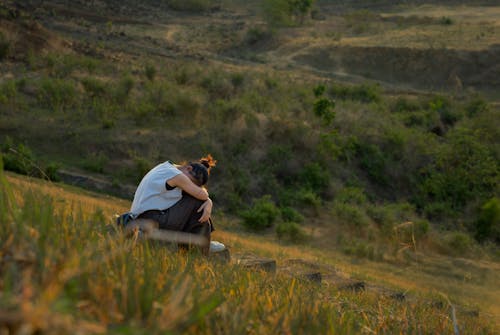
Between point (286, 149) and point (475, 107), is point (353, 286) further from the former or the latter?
point (475, 107)

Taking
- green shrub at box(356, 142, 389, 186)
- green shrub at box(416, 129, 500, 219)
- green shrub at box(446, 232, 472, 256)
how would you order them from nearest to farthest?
green shrub at box(446, 232, 472, 256) < green shrub at box(416, 129, 500, 219) < green shrub at box(356, 142, 389, 186)

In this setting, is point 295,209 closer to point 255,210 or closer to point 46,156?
point 255,210

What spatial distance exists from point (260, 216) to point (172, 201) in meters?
8.36

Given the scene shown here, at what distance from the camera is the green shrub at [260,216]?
1353cm

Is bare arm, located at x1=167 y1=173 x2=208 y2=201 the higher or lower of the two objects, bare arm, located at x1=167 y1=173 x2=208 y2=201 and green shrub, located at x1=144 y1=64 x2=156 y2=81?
the higher

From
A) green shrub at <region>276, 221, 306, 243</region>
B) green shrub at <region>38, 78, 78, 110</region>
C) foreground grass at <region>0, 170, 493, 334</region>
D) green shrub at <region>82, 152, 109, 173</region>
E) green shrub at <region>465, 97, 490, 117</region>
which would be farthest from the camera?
green shrub at <region>465, 97, 490, 117</region>

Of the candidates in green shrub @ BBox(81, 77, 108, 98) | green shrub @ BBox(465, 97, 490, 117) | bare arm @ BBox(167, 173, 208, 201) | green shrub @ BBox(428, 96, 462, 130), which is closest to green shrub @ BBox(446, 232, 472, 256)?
bare arm @ BBox(167, 173, 208, 201)

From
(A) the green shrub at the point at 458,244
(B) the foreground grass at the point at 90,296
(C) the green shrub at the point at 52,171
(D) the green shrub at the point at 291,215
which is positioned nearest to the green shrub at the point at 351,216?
(D) the green shrub at the point at 291,215

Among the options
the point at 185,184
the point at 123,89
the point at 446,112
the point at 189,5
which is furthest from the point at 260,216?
the point at 189,5

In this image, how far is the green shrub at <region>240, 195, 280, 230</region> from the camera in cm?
1353

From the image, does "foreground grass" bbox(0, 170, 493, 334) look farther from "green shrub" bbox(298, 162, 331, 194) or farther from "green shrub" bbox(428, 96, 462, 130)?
"green shrub" bbox(428, 96, 462, 130)

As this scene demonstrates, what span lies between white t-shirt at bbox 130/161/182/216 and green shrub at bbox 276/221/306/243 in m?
7.85

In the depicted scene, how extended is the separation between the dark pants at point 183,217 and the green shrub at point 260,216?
8.19 metres

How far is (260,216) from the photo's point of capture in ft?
44.3
